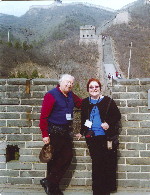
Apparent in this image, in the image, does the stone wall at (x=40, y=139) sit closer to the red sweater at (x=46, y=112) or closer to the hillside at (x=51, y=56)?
the red sweater at (x=46, y=112)

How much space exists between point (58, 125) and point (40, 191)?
1191 mm

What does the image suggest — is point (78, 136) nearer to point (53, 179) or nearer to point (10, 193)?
point (53, 179)

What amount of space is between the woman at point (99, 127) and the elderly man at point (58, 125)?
26cm

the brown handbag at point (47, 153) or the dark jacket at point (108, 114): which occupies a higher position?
the dark jacket at point (108, 114)

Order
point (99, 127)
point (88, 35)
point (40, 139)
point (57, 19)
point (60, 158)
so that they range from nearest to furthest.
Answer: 1. point (99, 127)
2. point (60, 158)
3. point (40, 139)
4. point (88, 35)
5. point (57, 19)

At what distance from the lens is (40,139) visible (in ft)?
14.1

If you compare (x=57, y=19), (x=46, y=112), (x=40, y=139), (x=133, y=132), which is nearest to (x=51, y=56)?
(x=40, y=139)

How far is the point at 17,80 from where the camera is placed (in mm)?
4219

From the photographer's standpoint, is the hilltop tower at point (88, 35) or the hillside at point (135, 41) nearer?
the hillside at point (135, 41)

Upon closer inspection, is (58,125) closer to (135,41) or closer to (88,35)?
(88,35)

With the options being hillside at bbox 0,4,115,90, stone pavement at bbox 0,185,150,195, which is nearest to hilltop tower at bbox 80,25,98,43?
hillside at bbox 0,4,115,90

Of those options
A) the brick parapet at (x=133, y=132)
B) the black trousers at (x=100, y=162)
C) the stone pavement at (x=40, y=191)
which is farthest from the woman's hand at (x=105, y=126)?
the stone pavement at (x=40, y=191)

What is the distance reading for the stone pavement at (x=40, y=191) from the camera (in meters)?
4.10

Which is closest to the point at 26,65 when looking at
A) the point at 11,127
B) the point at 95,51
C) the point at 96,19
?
the point at 95,51
